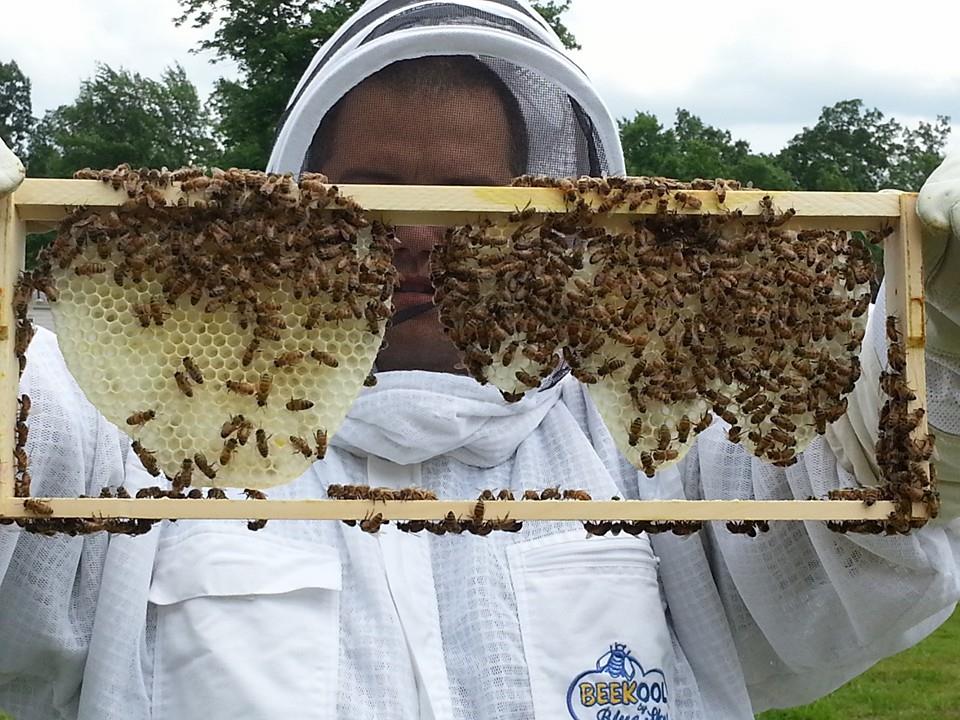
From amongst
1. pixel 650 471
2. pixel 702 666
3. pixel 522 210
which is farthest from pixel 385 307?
pixel 702 666

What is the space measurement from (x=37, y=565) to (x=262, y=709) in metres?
0.73

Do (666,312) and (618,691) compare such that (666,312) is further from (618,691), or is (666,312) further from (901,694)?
(901,694)

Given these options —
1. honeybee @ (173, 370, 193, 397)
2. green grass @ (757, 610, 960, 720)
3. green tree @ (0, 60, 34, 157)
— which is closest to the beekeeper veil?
honeybee @ (173, 370, 193, 397)

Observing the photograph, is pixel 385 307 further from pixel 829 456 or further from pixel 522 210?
pixel 829 456

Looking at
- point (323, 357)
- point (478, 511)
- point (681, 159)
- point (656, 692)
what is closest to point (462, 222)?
point (323, 357)

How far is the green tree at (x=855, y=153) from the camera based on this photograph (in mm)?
60125

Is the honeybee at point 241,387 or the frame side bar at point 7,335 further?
the honeybee at point 241,387

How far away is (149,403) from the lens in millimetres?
2580

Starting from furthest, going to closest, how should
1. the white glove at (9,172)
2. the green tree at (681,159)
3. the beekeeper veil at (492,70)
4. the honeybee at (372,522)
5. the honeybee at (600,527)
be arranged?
the green tree at (681,159) < the beekeeper veil at (492,70) < the honeybee at (600,527) < the honeybee at (372,522) < the white glove at (9,172)

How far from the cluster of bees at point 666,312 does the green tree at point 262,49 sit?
2150 cm

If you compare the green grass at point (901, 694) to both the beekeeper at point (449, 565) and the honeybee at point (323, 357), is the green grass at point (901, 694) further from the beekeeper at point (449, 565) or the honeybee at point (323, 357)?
the honeybee at point (323, 357)

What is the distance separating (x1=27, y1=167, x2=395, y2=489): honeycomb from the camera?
8.20 feet

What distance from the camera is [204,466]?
254 cm

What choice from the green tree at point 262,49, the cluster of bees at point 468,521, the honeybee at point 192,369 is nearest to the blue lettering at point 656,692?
the cluster of bees at point 468,521
